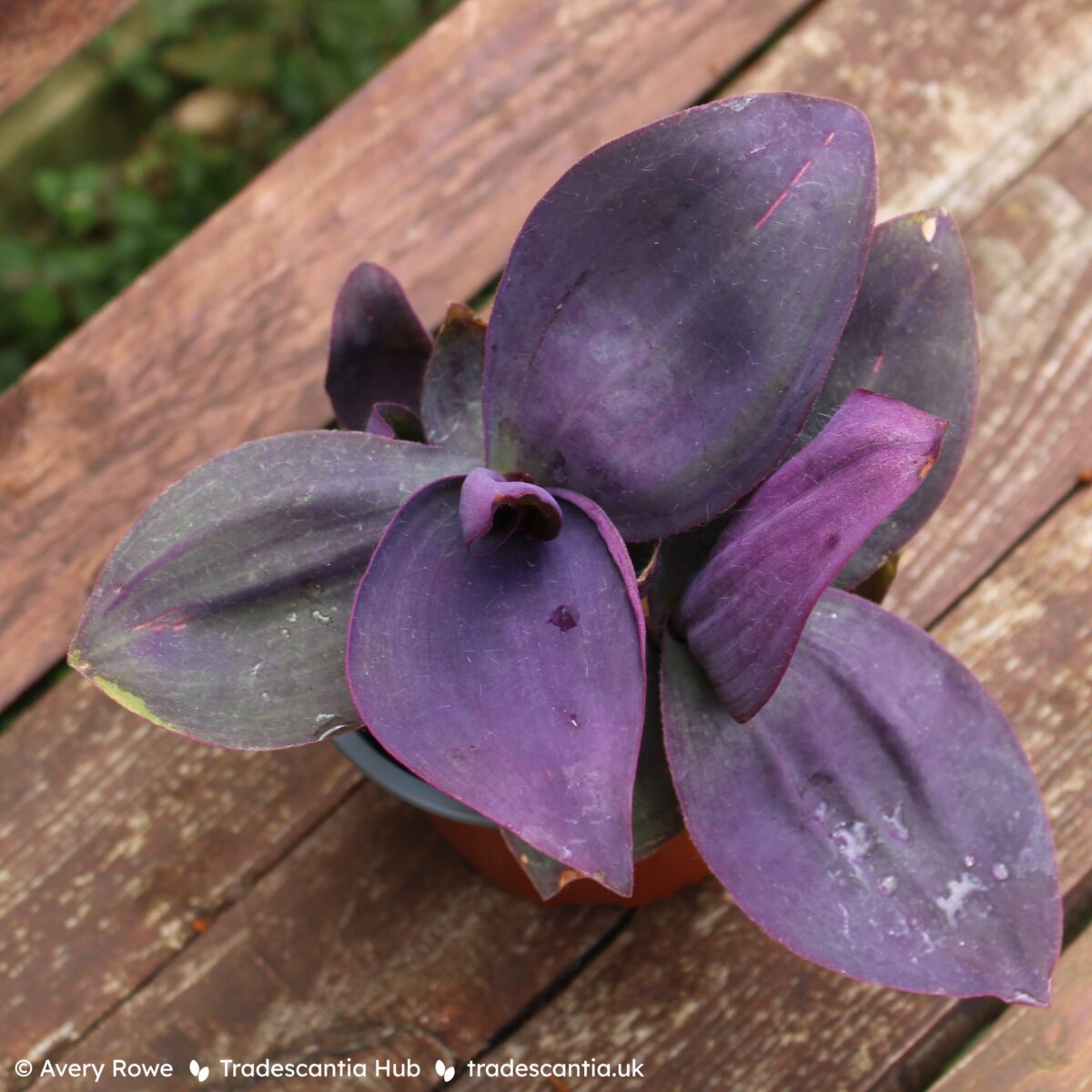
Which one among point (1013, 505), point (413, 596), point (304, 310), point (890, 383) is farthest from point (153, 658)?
point (1013, 505)

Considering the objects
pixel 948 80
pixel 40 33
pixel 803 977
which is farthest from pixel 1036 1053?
pixel 40 33

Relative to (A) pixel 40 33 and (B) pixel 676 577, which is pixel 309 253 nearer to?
(A) pixel 40 33

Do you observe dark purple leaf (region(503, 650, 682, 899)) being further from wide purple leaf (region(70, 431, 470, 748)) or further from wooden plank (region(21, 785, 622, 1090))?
wooden plank (region(21, 785, 622, 1090))

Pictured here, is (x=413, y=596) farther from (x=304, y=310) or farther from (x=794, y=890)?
(x=304, y=310)

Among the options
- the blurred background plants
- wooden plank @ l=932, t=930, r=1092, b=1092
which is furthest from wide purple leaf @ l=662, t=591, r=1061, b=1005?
the blurred background plants

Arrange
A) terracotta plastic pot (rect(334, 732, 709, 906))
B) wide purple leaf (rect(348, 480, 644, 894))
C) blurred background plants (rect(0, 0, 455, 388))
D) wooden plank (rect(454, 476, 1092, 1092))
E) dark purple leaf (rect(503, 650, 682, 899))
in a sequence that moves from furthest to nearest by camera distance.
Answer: blurred background plants (rect(0, 0, 455, 388)) → wooden plank (rect(454, 476, 1092, 1092)) → terracotta plastic pot (rect(334, 732, 709, 906)) → dark purple leaf (rect(503, 650, 682, 899)) → wide purple leaf (rect(348, 480, 644, 894))
